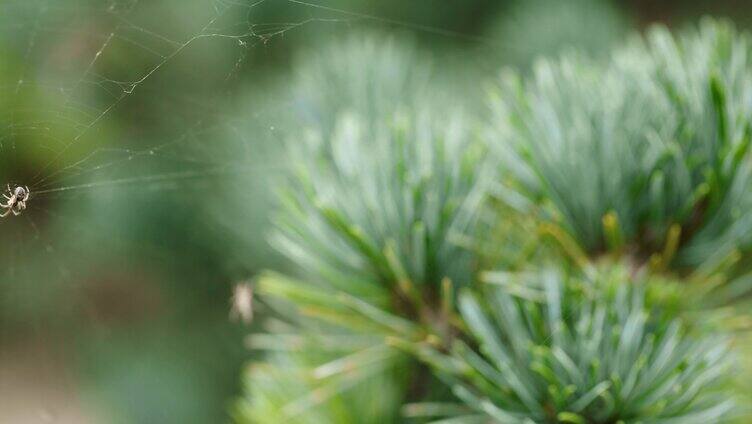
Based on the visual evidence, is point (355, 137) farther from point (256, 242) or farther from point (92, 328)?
point (92, 328)

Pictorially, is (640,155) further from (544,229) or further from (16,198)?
(16,198)

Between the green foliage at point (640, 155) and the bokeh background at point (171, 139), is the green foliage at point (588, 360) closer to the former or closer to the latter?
the green foliage at point (640, 155)

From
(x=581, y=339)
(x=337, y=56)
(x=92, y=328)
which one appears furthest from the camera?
(x=92, y=328)

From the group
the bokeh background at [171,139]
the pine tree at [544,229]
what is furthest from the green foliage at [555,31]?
the pine tree at [544,229]

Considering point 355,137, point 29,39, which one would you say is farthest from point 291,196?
point 29,39

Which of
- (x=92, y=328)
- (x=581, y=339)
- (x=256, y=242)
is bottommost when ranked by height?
(x=92, y=328)

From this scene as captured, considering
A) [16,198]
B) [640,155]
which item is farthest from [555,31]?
[16,198]

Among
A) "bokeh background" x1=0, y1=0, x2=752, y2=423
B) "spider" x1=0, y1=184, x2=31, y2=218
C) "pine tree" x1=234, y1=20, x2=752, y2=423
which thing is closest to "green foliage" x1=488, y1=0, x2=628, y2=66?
"bokeh background" x1=0, y1=0, x2=752, y2=423
